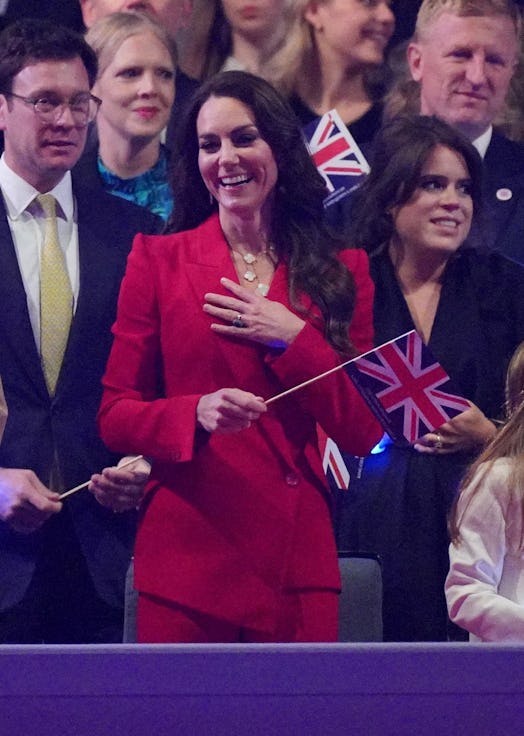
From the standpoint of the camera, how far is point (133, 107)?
3.85 m

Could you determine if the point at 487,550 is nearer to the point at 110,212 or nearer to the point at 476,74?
the point at 110,212

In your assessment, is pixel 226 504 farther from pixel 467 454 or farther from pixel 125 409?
pixel 467 454

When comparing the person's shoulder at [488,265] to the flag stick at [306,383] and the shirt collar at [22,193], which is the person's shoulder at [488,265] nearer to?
the flag stick at [306,383]

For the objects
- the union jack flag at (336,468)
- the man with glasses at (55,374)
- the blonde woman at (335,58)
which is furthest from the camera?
the blonde woman at (335,58)

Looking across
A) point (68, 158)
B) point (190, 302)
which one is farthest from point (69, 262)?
point (190, 302)

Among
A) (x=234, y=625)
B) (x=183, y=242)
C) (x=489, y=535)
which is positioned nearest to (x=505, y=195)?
(x=183, y=242)

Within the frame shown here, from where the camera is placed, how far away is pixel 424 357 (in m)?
2.85

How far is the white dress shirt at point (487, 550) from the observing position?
8.50ft

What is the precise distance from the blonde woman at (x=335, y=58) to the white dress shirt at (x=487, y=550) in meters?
1.53

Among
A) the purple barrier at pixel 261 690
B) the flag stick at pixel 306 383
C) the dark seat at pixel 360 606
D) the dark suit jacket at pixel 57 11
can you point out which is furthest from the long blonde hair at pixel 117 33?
the purple barrier at pixel 261 690

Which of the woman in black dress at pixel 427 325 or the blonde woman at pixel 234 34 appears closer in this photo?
the woman in black dress at pixel 427 325

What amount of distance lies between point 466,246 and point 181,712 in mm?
1871

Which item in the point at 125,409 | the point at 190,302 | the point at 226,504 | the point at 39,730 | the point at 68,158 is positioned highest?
the point at 68,158

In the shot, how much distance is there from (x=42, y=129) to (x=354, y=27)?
110 cm
